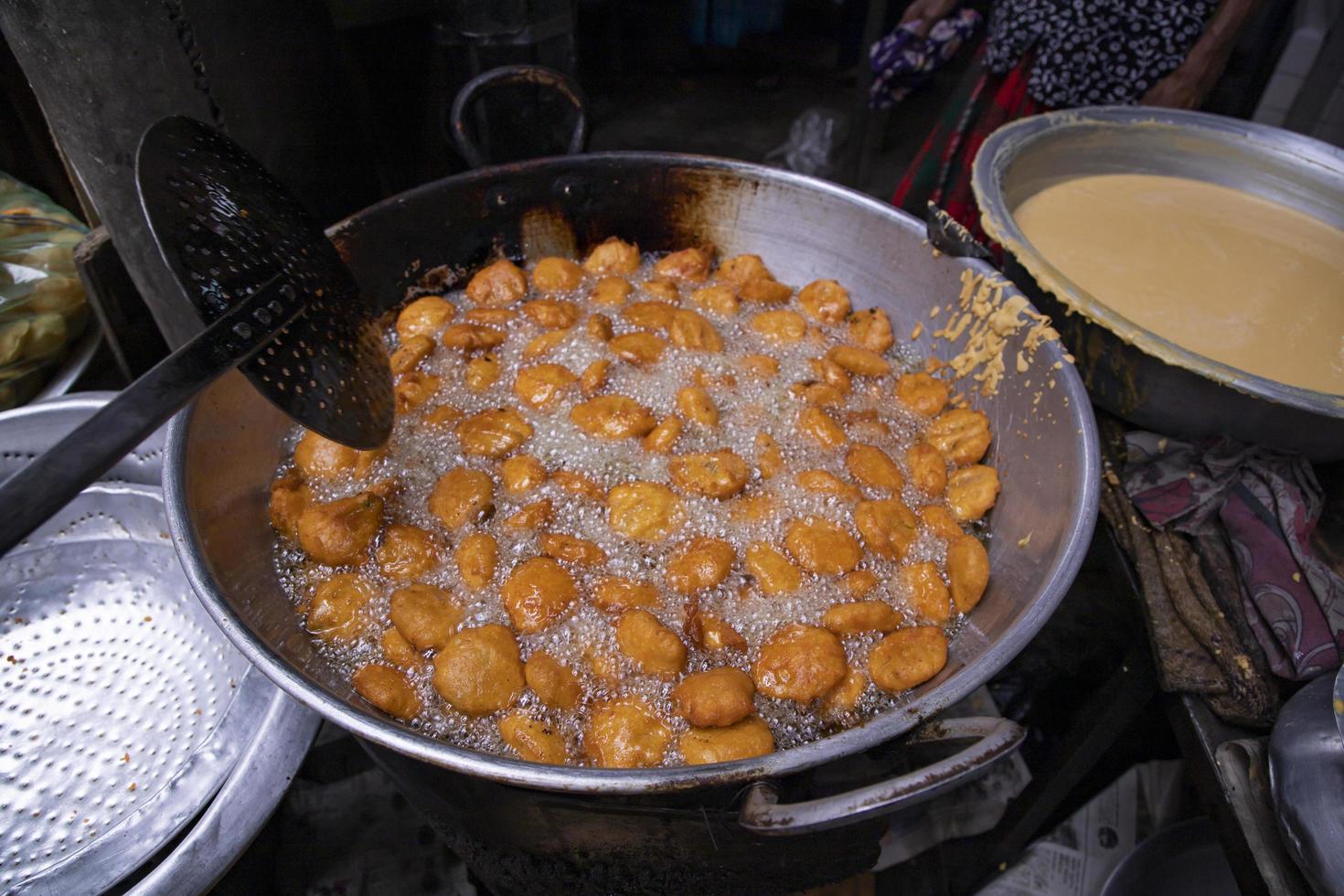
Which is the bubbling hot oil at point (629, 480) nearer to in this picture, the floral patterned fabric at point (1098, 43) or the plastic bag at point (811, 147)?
the floral patterned fabric at point (1098, 43)

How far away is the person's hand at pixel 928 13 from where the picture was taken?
2.92 meters

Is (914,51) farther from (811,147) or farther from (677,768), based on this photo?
(677,768)

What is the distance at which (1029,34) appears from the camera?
250 centimetres

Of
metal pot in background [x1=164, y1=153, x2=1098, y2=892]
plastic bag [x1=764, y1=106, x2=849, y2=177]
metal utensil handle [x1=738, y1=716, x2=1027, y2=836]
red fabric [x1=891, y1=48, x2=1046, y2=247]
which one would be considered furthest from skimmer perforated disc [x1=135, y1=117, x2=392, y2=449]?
plastic bag [x1=764, y1=106, x2=849, y2=177]

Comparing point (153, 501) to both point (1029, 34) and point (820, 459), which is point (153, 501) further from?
point (1029, 34)

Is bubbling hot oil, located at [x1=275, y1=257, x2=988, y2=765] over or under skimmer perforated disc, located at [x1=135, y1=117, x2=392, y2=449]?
under

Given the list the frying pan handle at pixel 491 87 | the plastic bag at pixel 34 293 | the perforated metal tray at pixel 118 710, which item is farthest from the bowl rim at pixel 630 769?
the plastic bag at pixel 34 293

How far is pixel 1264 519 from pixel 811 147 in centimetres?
384

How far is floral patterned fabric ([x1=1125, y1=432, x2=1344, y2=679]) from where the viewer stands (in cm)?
114

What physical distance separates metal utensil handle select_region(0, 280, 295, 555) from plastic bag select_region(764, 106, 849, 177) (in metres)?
3.97

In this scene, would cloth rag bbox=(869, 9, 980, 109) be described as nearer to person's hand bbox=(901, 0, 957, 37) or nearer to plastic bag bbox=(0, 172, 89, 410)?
person's hand bbox=(901, 0, 957, 37)

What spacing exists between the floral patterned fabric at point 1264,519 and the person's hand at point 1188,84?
1.58 meters

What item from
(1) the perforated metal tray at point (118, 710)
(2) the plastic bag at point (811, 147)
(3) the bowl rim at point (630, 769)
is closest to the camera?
(3) the bowl rim at point (630, 769)

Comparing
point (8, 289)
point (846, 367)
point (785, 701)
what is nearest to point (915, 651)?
point (785, 701)
